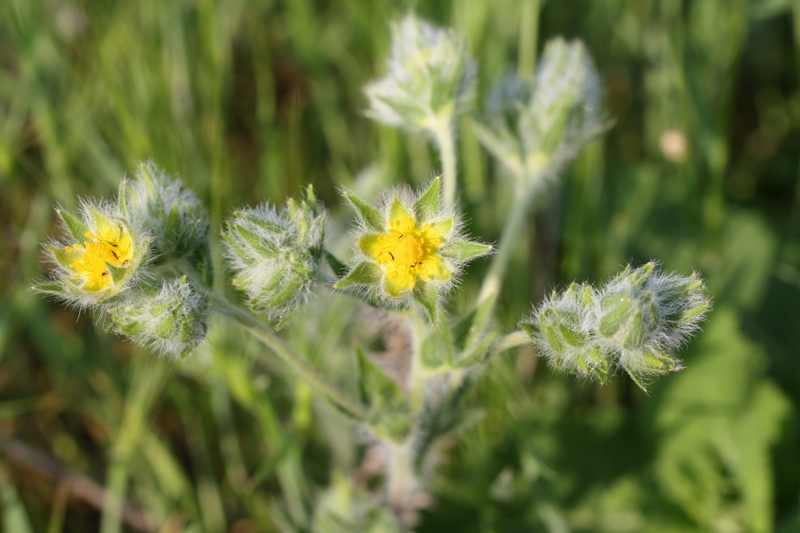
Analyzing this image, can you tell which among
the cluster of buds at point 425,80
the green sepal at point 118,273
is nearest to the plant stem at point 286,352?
the green sepal at point 118,273

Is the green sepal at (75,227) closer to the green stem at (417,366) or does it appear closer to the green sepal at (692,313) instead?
the green stem at (417,366)

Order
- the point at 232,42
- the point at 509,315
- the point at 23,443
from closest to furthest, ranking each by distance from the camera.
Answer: the point at 509,315
the point at 23,443
the point at 232,42

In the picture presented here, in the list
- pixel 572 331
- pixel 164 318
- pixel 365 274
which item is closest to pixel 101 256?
pixel 164 318

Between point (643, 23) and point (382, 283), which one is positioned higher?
point (643, 23)

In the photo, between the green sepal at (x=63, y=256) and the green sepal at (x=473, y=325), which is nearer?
the green sepal at (x=63, y=256)

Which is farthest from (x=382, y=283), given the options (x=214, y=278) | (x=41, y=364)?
(x=41, y=364)

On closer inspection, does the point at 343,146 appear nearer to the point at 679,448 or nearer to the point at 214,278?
the point at 214,278

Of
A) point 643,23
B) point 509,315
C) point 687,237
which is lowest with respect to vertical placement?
point 509,315
